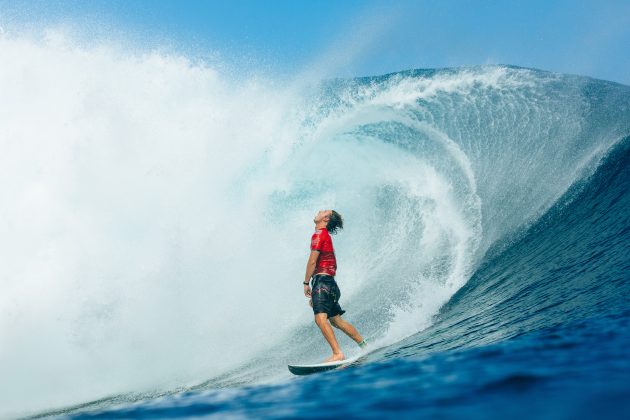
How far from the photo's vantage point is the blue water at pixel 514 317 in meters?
1.78

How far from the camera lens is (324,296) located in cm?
533

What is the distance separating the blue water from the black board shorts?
2.13ft

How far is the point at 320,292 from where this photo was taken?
5.34 metres

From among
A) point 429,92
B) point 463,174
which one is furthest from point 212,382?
point 429,92

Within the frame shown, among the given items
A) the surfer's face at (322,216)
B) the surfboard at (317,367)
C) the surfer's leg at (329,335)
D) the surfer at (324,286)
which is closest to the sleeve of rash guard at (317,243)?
the surfer at (324,286)

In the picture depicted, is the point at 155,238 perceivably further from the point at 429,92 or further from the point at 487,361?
the point at 487,361

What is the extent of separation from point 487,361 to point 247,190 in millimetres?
9503

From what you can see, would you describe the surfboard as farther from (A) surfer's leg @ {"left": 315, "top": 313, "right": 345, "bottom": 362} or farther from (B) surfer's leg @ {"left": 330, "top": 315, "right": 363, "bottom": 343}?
(B) surfer's leg @ {"left": 330, "top": 315, "right": 363, "bottom": 343}

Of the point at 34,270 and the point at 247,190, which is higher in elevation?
the point at 247,190

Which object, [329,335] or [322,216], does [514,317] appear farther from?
[322,216]

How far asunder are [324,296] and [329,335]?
44cm

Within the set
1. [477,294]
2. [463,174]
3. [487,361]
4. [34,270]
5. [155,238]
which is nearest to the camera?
[487,361]

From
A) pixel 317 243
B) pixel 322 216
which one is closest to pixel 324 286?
pixel 317 243

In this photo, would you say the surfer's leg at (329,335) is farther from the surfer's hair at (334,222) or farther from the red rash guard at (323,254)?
the surfer's hair at (334,222)
